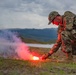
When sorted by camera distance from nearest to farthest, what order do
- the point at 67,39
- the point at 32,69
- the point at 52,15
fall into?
the point at 32,69
the point at 67,39
the point at 52,15

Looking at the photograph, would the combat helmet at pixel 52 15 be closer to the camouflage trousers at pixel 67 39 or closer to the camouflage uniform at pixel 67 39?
the camouflage uniform at pixel 67 39

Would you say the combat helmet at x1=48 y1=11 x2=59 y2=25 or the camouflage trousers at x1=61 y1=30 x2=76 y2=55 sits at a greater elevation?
the combat helmet at x1=48 y1=11 x2=59 y2=25

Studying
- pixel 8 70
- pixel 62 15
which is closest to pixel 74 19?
pixel 62 15

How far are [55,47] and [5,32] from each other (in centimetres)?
745

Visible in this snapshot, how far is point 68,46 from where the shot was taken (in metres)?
19.8

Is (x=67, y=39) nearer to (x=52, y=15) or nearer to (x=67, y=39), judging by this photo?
(x=67, y=39)

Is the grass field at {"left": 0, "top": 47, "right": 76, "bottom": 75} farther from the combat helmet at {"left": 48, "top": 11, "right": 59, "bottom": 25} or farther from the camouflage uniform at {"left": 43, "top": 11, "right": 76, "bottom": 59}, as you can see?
the combat helmet at {"left": 48, "top": 11, "right": 59, "bottom": 25}

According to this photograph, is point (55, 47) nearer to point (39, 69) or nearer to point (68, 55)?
point (68, 55)

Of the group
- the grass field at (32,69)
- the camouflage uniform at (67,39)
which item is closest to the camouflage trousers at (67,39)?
the camouflage uniform at (67,39)

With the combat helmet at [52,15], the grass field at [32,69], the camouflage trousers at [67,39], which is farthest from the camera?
the combat helmet at [52,15]

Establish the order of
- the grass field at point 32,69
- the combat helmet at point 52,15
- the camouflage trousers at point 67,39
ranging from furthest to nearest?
1. the combat helmet at point 52,15
2. the camouflage trousers at point 67,39
3. the grass field at point 32,69

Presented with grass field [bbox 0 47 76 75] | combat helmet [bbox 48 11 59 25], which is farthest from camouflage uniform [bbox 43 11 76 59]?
grass field [bbox 0 47 76 75]

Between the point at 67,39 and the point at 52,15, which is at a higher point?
the point at 52,15

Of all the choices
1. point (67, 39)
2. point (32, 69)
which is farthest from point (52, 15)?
point (32, 69)
